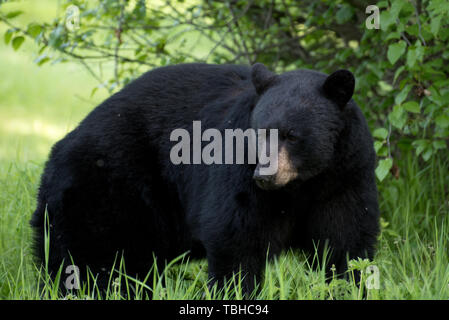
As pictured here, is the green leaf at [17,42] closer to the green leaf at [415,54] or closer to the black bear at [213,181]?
the black bear at [213,181]

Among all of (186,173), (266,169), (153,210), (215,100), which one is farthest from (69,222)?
(266,169)

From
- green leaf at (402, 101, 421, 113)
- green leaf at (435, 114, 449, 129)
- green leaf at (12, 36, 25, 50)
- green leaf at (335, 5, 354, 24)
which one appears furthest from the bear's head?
green leaf at (12, 36, 25, 50)

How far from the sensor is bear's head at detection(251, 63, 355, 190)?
2873 mm

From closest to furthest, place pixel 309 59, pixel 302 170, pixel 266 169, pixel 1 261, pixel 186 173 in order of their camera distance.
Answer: pixel 266 169 < pixel 302 170 < pixel 186 173 < pixel 1 261 < pixel 309 59

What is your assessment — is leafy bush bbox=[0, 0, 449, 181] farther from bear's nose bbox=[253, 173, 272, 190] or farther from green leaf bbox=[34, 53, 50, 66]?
bear's nose bbox=[253, 173, 272, 190]

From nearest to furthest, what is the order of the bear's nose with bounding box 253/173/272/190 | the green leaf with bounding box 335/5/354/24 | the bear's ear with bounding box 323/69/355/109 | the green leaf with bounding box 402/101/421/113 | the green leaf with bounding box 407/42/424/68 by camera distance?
1. the bear's nose with bounding box 253/173/272/190
2. the bear's ear with bounding box 323/69/355/109
3. the green leaf with bounding box 407/42/424/68
4. the green leaf with bounding box 402/101/421/113
5. the green leaf with bounding box 335/5/354/24

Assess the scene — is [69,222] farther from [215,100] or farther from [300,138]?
[300,138]

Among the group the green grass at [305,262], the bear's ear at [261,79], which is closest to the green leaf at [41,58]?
the green grass at [305,262]

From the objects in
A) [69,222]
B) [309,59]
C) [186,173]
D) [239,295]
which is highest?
[309,59]

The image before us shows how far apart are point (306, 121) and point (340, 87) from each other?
0.22 m

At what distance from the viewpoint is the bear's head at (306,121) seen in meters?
2.87

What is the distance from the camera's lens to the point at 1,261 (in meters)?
3.94

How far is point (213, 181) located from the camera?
10.5ft

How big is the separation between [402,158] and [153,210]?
230 centimetres
